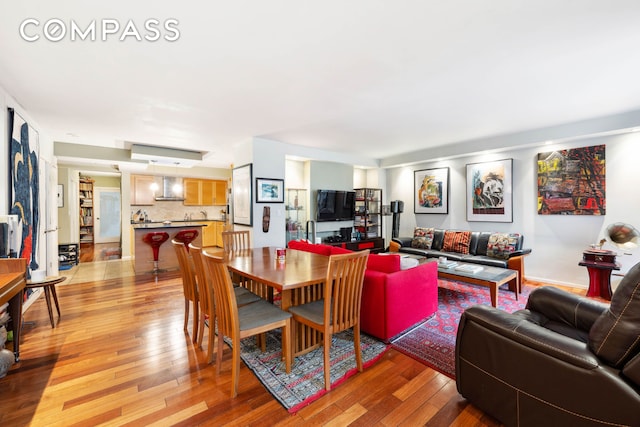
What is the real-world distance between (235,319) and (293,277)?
497 millimetres

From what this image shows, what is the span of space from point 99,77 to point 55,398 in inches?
104

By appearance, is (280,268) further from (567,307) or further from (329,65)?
(567,307)

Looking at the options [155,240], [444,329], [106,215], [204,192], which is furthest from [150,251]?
[106,215]

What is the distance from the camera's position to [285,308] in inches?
89.5

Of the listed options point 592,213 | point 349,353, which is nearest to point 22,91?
point 349,353

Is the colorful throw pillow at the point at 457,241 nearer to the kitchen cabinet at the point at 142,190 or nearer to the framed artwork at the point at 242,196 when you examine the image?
the framed artwork at the point at 242,196

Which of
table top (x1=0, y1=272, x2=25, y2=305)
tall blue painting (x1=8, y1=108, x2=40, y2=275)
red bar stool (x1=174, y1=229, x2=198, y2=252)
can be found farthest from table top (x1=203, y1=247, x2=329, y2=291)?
red bar stool (x1=174, y1=229, x2=198, y2=252)

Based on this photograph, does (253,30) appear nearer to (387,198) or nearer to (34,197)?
(34,197)

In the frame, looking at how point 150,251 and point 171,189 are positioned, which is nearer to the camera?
point 150,251

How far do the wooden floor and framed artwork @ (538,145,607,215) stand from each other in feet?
13.0

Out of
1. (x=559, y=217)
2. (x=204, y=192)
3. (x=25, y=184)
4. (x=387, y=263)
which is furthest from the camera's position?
(x=204, y=192)

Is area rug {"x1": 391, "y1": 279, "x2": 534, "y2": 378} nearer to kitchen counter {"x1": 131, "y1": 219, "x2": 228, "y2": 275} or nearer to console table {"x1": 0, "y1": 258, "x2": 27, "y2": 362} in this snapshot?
console table {"x1": 0, "y1": 258, "x2": 27, "y2": 362}

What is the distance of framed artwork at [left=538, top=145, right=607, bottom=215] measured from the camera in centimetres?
409

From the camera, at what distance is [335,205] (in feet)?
20.6
